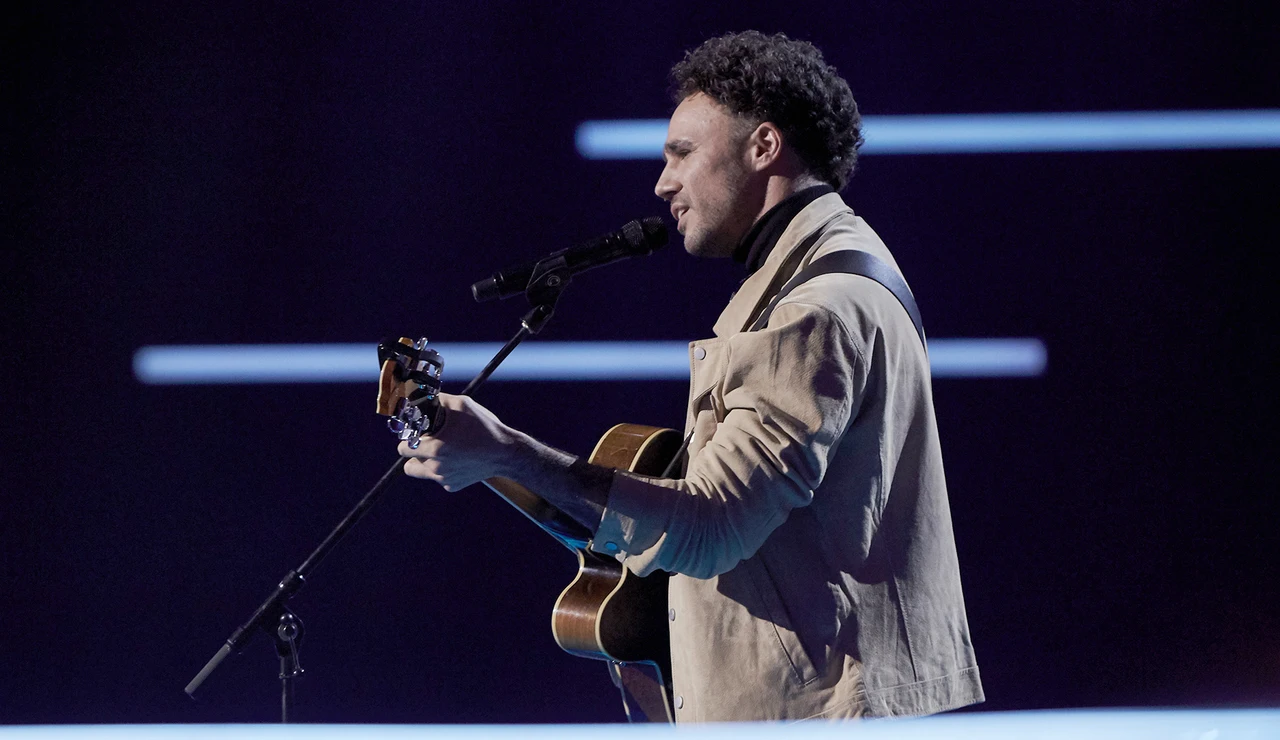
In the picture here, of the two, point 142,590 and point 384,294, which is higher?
point 384,294

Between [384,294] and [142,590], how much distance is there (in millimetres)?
1055

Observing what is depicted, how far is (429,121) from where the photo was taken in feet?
10.8

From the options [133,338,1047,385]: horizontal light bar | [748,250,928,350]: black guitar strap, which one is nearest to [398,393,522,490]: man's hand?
[748,250,928,350]: black guitar strap

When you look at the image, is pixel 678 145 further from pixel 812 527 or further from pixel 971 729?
pixel 971 729

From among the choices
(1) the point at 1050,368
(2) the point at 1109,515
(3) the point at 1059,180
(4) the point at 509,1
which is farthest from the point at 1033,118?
(4) the point at 509,1

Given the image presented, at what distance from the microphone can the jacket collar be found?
0.16 m

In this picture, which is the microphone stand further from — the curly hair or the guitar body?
the curly hair

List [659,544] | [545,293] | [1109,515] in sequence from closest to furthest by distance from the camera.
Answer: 1. [659,544]
2. [545,293]
3. [1109,515]

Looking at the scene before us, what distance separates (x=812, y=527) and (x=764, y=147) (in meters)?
0.66

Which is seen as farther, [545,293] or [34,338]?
[34,338]

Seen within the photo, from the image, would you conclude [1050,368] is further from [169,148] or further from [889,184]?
[169,148]

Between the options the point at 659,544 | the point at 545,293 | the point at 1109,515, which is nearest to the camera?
the point at 659,544

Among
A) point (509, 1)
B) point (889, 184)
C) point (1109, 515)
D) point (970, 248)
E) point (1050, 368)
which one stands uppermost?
point (509, 1)

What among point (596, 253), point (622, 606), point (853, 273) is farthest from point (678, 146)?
point (622, 606)
